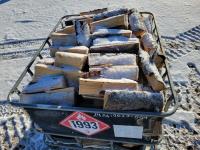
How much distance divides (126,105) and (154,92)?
27 centimetres

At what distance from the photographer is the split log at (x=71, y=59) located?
8.30ft

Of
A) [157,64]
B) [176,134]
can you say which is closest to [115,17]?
[157,64]

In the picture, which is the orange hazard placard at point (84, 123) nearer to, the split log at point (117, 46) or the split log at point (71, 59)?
the split log at point (71, 59)

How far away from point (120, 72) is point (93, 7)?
3.36 meters

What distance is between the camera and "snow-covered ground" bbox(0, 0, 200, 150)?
10.2 ft

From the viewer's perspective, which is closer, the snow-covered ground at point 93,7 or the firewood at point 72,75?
the firewood at point 72,75

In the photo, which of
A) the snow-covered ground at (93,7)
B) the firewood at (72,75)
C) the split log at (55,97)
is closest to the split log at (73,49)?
the firewood at (72,75)

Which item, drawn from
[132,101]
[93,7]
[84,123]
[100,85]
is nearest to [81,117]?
[84,123]

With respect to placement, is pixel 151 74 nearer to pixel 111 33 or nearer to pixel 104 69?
pixel 104 69

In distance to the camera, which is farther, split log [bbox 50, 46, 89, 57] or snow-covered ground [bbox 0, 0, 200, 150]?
snow-covered ground [bbox 0, 0, 200, 150]

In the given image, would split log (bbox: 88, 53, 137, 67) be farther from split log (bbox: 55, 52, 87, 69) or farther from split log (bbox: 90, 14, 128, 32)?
split log (bbox: 90, 14, 128, 32)

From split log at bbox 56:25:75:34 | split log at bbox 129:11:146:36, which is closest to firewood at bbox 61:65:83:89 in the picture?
split log at bbox 56:25:75:34

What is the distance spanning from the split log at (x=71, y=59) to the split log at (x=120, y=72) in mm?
141

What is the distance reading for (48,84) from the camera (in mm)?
2447
